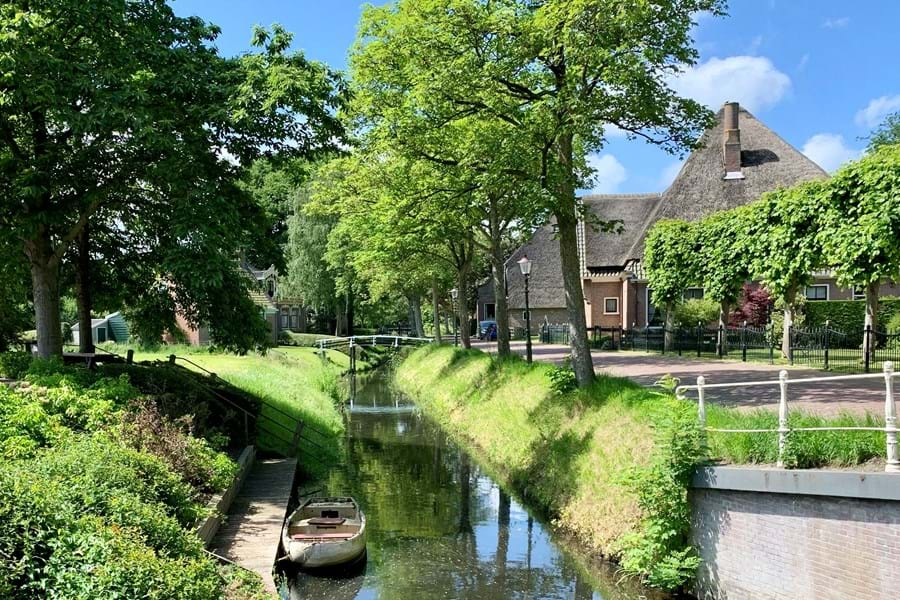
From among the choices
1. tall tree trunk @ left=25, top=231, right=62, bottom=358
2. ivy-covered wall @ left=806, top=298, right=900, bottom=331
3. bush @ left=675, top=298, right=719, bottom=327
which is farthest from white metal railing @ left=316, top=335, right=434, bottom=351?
tall tree trunk @ left=25, top=231, right=62, bottom=358

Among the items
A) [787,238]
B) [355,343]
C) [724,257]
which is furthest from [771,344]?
[355,343]

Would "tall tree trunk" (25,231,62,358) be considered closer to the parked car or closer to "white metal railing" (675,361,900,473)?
"white metal railing" (675,361,900,473)

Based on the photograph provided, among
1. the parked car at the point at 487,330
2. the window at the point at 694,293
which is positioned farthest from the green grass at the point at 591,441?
the parked car at the point at 487,330

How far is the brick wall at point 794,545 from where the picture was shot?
7090 millimetres

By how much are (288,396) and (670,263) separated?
1642 centimetres

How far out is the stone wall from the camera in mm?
7086

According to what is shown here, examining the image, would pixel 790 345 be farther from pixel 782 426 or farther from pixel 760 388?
pixel 782 426

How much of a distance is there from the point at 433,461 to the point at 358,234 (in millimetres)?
10948

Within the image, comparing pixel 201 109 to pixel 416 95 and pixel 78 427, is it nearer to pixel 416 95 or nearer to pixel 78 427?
pixel 416 95

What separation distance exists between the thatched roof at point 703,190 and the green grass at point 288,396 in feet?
52.6

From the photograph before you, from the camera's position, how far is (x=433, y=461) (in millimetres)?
18312

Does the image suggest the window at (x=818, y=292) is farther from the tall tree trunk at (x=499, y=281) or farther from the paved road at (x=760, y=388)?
the tall tree trunk at (x=499, y=281)

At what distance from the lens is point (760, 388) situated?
15.9 m

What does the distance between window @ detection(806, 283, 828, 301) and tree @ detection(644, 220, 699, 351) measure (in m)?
10.6
